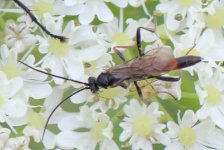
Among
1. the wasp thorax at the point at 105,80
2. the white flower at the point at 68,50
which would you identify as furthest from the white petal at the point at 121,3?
the wasp thorax at the point at 105,80

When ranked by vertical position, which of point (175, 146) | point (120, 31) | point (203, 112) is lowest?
point (175, 146)

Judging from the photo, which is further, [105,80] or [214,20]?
[214,20]

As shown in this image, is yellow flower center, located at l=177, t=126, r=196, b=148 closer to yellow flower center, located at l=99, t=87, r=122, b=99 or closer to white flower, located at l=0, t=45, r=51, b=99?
yellow flower center, located at l=99, t=87, r=122, b=99

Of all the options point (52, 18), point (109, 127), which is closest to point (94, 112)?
point (109, 127)

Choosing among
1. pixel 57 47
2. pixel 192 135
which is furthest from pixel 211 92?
pixel 57 47

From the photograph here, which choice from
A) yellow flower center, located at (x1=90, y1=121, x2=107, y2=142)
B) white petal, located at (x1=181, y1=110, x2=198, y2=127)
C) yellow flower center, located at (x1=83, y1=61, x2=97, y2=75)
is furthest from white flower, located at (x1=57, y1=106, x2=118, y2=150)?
white petal, located at (x1=181, y1=110, x2=198, y2=127)

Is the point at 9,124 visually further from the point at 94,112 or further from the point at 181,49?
the point at 181,49

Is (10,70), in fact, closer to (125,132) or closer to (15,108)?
(15,108)
